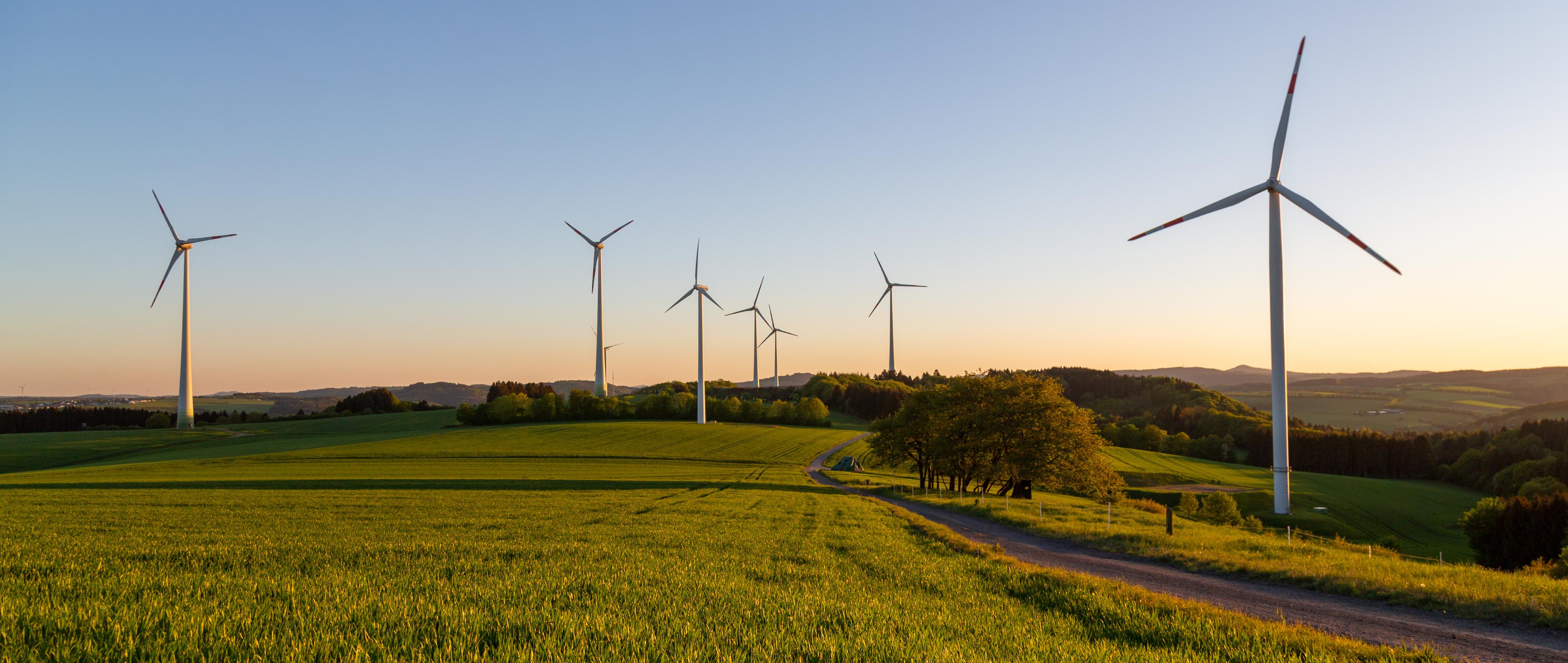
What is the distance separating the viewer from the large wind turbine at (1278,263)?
162ft

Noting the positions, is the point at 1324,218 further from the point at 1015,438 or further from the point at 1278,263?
the point at 1015,438

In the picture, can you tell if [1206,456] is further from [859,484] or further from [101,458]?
[101,458]

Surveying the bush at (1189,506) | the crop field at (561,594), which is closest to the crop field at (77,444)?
the crop field at (561,594)

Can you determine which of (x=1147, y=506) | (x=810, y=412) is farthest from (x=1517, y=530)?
(x=810, y=412)

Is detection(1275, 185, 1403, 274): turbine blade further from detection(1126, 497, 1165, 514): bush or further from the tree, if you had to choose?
the tree

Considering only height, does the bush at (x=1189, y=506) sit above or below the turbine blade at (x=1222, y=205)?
below

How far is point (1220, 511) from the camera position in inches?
3009

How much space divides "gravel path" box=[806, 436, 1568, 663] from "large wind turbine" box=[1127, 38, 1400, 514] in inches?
1253

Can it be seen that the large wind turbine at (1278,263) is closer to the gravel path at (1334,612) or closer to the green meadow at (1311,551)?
the green meadow at (1311,551)

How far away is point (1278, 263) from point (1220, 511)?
120ft

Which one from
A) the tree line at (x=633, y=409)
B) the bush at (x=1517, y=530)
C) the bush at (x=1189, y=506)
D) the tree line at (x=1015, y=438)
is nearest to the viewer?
the bush at (x=1517, y=530)

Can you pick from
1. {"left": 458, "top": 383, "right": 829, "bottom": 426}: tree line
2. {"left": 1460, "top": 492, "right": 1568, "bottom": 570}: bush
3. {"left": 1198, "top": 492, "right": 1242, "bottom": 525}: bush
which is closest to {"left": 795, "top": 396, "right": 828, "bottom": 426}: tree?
{"left": 458, "top": 383, "right": 829, "bottom": 426}: tree line

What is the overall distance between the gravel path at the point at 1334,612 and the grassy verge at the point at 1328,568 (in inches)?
17.1

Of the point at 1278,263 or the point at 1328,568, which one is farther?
the point at 1278,263
